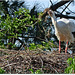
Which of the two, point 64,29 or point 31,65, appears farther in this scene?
point 64,29

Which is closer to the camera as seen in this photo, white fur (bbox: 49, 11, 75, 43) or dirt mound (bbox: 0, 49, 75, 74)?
dirt mound (bbox: 0, 49, 75, 74)

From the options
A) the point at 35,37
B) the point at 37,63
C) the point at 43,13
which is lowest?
the point at 37,63

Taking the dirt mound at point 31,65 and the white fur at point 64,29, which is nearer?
the dirt mound at point 31,65

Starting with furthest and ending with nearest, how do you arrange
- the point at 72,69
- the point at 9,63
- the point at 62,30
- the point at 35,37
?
the point at 35,37 → the point at 62,30 → the point at 9,63 → the point at 72,69

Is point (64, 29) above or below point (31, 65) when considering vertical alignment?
above

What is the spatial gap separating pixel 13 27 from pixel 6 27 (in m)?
0.22

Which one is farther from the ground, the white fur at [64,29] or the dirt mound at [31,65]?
the white fur at [64,29]

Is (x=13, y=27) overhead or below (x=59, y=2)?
below

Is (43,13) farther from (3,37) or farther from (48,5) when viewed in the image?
(3,37)

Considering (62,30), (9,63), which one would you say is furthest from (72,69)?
(62,30)

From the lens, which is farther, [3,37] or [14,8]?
[14,8]

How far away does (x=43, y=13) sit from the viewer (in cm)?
613

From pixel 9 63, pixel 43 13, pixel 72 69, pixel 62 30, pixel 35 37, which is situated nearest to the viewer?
pixel 72 69

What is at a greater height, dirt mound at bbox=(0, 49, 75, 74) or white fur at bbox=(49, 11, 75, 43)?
white fur at bbox=(49, 11, 75, 43)
